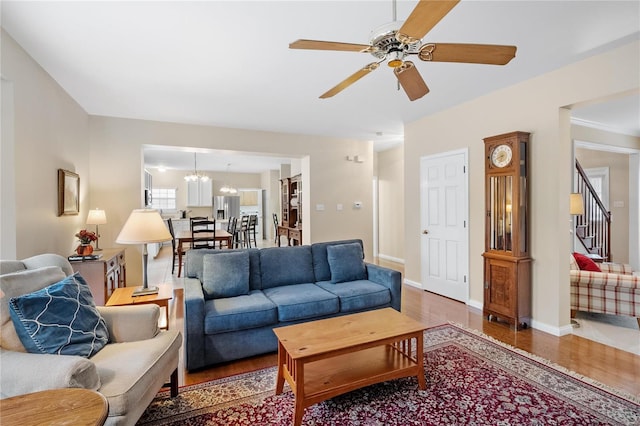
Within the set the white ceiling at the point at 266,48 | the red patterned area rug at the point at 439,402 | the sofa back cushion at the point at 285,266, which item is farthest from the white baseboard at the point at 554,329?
the white ceiling at the point at 266,48

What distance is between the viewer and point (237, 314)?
255cm

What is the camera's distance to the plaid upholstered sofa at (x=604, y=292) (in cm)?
312

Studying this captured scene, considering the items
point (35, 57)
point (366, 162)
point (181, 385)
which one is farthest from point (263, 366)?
point (366, 162)

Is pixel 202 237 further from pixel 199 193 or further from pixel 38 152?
pixel 199 193

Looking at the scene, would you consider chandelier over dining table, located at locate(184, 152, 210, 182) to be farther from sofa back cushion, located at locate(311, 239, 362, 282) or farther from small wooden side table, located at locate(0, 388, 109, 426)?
small wooden side table, located at locate(0, 388, 109, 426)

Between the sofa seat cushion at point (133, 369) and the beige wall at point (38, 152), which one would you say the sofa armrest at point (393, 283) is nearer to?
the sofa seat cushion at point (133, 369)

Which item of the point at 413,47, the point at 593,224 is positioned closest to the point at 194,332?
the point at 413,47

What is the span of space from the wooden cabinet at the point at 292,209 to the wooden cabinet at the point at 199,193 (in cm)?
361

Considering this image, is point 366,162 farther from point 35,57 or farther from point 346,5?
point 35,57

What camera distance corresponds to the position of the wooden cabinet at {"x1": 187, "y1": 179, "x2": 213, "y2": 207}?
10.3 meters

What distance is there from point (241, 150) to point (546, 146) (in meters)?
4.22

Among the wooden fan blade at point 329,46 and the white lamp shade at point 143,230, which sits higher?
the wooden fan blade at point 329,46

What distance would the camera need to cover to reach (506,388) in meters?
2.16

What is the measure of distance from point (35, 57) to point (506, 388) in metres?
4.61
